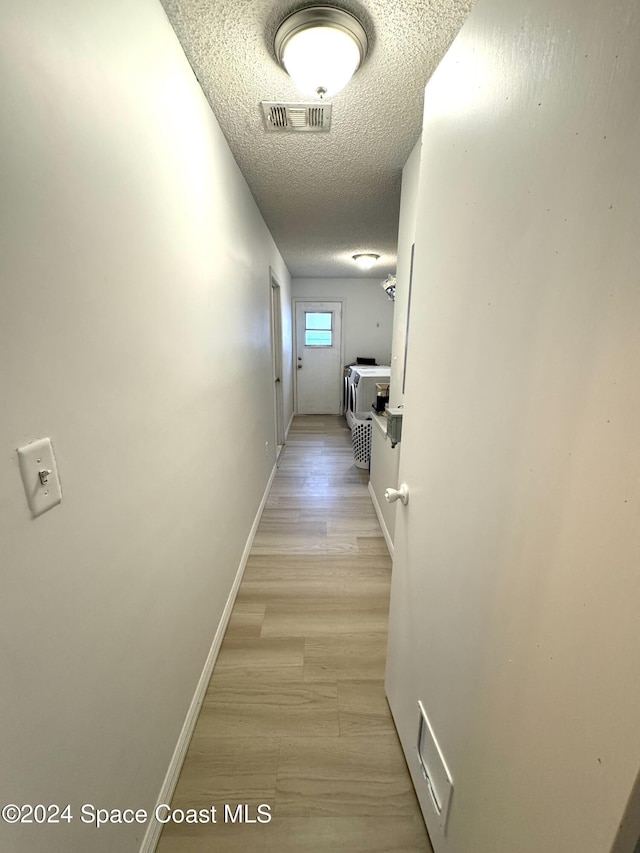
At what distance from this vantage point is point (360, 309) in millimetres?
5594

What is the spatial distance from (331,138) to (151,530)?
196 centimetres

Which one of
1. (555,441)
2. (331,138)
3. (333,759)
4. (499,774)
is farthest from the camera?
(331,138)

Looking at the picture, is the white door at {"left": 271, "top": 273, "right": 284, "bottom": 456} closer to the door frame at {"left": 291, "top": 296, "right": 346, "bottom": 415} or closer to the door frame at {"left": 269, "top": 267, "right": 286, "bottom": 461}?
the door frame at {"left": 269, "top": 267, "right": 286, "bottom": 461}

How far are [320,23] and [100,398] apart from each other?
4.25ft

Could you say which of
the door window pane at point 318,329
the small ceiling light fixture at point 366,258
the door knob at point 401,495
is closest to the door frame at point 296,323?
the door window pane at point 318,329

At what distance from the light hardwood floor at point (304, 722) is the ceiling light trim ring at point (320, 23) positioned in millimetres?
2378

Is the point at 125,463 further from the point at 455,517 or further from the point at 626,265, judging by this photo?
the point at 626,265

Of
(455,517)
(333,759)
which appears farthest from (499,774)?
(333,759)

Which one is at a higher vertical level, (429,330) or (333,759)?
(429,330)

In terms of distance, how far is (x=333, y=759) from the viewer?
1.15 meters

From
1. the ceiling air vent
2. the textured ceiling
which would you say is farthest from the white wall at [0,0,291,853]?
the ceiling air vent

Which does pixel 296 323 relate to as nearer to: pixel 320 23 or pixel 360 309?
pixel 360 309

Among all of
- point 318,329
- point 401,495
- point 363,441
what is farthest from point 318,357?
point 401,495

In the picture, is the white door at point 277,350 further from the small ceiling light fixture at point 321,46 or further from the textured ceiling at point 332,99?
the small ceiling light fixture at point 321,46
